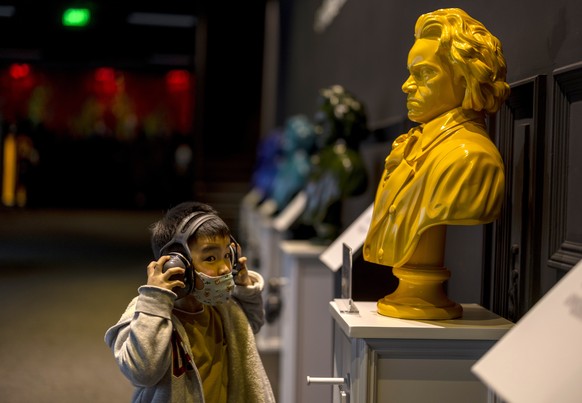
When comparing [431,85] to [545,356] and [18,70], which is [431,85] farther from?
[18,70]

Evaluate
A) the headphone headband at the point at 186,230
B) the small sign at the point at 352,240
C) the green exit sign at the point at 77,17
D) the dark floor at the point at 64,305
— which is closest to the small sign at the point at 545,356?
the headphone headband at the point at 186,230

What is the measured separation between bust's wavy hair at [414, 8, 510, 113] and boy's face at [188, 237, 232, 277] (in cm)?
73

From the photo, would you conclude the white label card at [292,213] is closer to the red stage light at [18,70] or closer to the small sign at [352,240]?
the small sign at [352,240]

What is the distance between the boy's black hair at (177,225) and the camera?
6.09 feet

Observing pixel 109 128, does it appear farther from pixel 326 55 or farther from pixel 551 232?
pixel 551 232

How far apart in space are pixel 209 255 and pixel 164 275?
4.5 inches

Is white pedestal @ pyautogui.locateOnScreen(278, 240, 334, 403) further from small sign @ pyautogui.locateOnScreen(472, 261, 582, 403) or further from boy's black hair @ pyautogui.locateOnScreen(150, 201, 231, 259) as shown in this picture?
small sign @ pyautogui.locateOnScreen(472, 261, 582, 403)

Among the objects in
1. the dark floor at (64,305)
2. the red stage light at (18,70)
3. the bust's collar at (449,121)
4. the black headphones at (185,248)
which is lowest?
the dark floor at (64,305)

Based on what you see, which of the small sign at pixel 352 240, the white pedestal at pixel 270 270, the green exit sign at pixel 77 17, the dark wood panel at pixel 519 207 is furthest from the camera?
the green exit sign at pixel 77 17

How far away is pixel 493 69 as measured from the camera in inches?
85.0

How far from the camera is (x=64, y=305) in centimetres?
671

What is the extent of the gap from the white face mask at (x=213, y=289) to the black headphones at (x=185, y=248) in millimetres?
→ 20

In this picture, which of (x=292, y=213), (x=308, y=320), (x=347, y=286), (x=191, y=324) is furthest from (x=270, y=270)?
(x=191, y=324)

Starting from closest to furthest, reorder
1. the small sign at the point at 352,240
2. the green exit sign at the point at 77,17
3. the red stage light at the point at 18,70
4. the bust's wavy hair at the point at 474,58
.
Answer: the bust's wavy hair at the point at 474,58 < the small sign at the point at 352,240 < the green exit sign at the point at 77,17 < the red stage light at the point at 18,70
